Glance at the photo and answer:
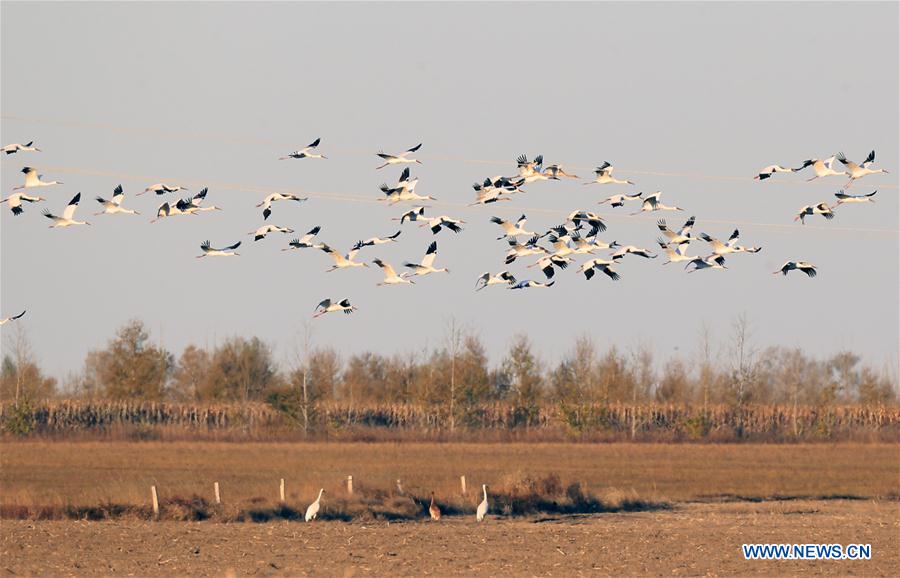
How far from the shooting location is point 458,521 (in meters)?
32.5

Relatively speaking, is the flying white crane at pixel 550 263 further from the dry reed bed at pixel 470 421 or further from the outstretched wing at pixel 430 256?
the dry reed bed at pixel 470 421

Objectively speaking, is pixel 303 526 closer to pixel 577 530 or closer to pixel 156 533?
pixel 156 533

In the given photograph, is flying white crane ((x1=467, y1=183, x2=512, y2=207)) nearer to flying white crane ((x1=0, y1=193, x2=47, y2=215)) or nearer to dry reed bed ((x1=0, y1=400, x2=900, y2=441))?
flying white crane ((x1=0, y1=193, x2=47, y2=215))

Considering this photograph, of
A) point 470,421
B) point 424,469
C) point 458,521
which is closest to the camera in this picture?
point 458,521

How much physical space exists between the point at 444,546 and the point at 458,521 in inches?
208

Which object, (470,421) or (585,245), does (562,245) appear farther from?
(470,421)

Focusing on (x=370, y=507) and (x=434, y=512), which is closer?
(x=434, y=512)

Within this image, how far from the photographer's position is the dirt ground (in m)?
24.1

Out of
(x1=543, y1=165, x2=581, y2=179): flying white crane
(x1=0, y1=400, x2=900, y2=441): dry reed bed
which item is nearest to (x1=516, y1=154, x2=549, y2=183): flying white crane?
(x1=543, y1=165, x2=581, y2=179): flying white crane

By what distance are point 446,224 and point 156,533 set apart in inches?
330

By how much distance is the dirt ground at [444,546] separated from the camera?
2414cm

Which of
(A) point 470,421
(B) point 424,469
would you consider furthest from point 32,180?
(A) point 470,421

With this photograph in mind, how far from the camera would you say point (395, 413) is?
3046 inches

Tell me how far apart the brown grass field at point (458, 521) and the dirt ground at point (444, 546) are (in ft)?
0.16
